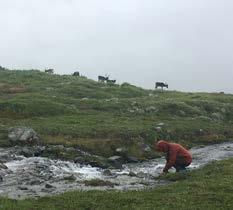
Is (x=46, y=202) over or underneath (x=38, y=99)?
underneath

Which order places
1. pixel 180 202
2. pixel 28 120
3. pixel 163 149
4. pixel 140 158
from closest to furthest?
pixel 180 202 → pixel 163 149 → pixel 140 158 → pixel 28 120

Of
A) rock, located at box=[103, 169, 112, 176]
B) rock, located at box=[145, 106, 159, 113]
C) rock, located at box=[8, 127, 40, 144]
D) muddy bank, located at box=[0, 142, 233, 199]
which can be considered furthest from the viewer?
rock, located at box=[145, 106, 159, 113]

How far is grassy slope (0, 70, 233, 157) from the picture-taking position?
5281cm

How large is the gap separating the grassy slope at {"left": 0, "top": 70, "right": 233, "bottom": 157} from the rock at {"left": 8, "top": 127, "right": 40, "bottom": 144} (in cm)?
84

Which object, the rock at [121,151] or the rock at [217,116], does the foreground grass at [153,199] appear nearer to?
the rock at [121,151]

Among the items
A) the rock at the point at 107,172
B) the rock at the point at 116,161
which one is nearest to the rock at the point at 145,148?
the rock at the point at 116,161

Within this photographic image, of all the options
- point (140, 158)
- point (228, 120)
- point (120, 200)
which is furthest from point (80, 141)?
point (228, 120)

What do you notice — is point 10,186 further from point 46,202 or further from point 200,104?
point 200,104

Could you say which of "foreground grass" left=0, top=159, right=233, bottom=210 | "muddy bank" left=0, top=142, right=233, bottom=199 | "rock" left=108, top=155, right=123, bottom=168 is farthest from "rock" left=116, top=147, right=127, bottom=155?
"foreground grass" left=0, top=159, right=233, bottom=210

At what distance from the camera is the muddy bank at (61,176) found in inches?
1228

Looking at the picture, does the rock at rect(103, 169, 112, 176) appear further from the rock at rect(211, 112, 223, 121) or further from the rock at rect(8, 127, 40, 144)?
the rock at rect(211, 112, 223, 121)

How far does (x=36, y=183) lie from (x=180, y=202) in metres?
10.7

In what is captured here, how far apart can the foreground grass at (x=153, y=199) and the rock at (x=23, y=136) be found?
68.9 ft

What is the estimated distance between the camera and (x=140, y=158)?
1921 inches
